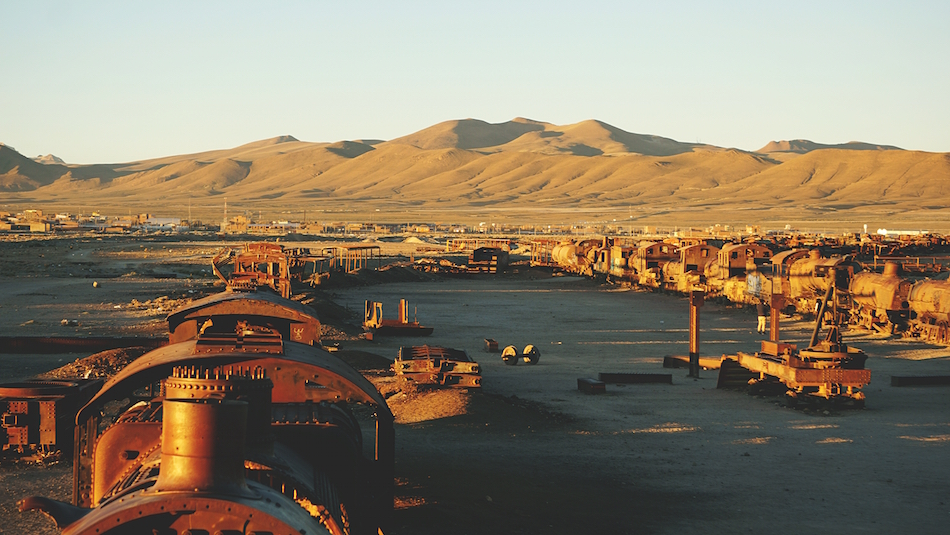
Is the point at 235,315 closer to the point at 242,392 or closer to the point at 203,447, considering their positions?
the point at 242,392

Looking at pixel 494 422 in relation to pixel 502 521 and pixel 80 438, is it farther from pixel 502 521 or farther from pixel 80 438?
pixel 80 438

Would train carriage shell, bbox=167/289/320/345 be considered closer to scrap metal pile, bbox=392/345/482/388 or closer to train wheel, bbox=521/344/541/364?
scrap metal pile, bbox=392/345/482/388

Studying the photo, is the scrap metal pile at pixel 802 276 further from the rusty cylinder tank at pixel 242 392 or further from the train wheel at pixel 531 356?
the rusty cylinder tank at pixel 242 392

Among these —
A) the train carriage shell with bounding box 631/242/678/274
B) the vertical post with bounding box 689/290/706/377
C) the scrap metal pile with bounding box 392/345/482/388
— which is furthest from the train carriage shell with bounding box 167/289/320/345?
the train carriage shell with bounding box 631/242/678/274

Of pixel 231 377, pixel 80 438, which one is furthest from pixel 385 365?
pixel 231 377

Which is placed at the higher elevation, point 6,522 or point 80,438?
point 80,438
